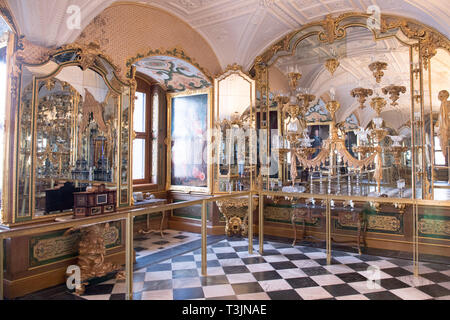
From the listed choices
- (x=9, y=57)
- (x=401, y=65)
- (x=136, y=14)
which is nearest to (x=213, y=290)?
(x=9, y=57)

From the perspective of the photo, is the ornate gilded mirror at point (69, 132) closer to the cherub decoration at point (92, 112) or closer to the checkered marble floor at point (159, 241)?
the cherub decoration at point (92, 112)

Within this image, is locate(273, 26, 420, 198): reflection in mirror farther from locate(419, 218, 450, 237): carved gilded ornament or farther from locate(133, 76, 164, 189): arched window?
locate(133, 76, 164, 189): arched window

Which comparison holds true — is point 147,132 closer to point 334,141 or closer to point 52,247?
point 52,247

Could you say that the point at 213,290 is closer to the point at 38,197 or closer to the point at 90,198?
the point at 90,198

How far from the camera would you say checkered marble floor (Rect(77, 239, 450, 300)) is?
3734 mm

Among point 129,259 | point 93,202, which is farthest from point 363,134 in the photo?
point 93,202

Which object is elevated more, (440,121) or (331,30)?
(331,30)

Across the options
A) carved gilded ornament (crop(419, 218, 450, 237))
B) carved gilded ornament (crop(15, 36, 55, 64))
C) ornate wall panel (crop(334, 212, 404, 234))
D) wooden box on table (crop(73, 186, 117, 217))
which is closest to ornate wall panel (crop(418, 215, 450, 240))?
carved gilded ornament (crop(419, 218, 450, 237))

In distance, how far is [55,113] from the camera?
13.9ft

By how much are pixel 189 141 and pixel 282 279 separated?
13.1 feet

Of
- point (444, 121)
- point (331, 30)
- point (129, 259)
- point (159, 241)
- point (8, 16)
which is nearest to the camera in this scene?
point (129, 259)

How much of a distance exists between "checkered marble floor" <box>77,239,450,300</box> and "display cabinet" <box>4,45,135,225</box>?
135 cm

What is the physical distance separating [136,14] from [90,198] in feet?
10.1

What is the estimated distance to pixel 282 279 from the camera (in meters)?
4.23
